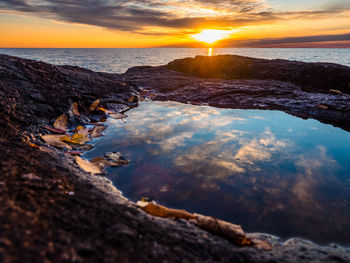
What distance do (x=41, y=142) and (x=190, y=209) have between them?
2.40m

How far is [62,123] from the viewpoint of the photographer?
4406 mm

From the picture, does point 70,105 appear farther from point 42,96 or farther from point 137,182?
point 137,182

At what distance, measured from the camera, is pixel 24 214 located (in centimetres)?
121

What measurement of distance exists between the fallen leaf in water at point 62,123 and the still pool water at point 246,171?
859 millimetres

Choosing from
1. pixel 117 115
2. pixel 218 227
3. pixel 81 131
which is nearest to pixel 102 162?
pixel 81 131

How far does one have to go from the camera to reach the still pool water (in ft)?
7.22

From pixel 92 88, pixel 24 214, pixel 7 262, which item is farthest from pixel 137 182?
pixel 92 88

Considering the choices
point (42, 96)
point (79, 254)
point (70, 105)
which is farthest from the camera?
point (70, 105)

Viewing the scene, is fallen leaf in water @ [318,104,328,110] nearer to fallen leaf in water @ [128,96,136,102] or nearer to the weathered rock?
the weathered rock

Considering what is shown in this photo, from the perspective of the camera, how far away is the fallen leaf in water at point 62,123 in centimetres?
422

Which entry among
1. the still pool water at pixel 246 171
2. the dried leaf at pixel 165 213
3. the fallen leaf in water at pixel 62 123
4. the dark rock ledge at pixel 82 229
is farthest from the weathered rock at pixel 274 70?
the dark rock ledge at pixel 82 229

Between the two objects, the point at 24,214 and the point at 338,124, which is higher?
the point at 24,214

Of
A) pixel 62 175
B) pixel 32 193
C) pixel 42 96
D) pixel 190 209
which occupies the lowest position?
pixel 190 209

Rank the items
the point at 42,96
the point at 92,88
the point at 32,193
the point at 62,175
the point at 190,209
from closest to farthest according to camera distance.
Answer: the point at 32,193 < the point at 62,175 < the point at 190,209 < the point at 42,96 < the point at 92,88
